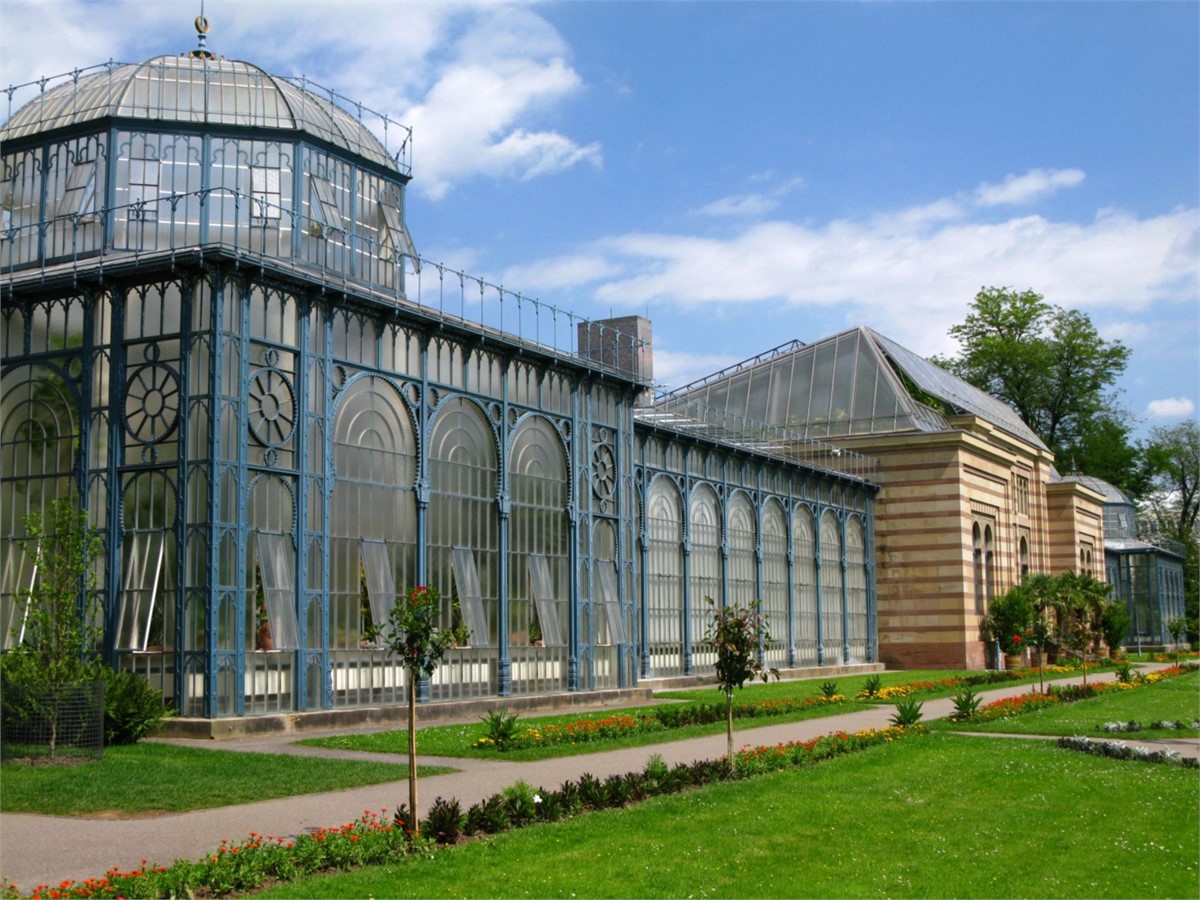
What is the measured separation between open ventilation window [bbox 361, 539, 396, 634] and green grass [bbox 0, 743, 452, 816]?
6686 mm

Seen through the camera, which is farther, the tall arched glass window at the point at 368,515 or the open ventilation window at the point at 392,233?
the open ventilation window at the point at 392,233

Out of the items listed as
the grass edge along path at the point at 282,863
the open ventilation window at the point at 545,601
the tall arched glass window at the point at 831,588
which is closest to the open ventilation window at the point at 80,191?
the open ventilation window at the point at 545,601

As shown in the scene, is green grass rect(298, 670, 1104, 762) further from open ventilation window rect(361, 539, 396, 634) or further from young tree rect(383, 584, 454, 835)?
young tree rect(383, 584, 454, 835)

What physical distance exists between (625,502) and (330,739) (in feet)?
51.8

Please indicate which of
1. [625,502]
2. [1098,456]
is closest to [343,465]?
[625,502]

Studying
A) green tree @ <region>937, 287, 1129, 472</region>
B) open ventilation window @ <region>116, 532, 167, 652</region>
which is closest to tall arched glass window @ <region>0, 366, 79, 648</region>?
open ventilation window @ <region>116, 532, 167, 652</region>

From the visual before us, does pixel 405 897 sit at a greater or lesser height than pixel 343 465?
lesser

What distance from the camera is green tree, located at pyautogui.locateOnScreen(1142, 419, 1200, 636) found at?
104m

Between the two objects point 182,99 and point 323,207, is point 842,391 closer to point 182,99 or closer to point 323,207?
point 323,207

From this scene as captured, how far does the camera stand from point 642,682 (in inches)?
1613

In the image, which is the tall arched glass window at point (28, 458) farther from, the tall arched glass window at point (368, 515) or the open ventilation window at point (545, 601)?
the open ventilation window at point (545, 601)

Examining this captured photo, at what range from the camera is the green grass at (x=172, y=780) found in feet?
54.4

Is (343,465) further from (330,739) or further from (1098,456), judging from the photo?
(1098,456)

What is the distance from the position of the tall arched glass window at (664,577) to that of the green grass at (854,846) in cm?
2322
